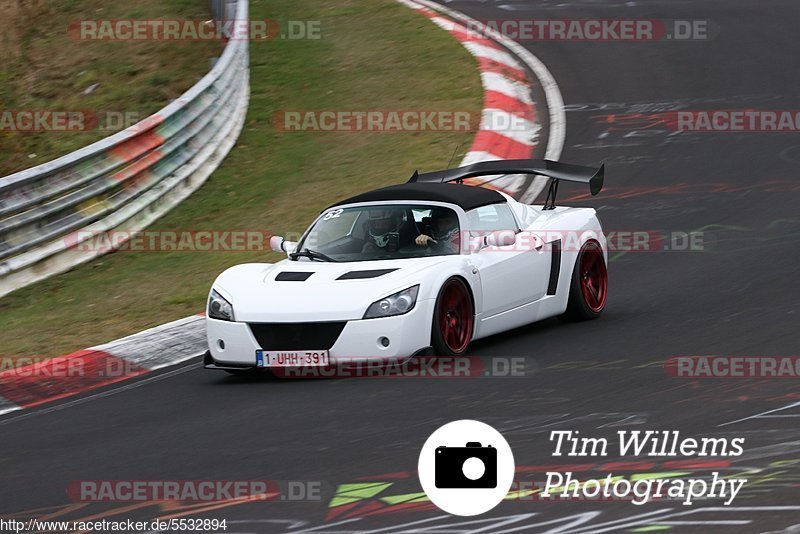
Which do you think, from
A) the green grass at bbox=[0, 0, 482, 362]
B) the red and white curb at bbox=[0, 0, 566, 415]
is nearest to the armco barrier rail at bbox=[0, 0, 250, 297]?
the green grass at bbox=[0, 0, 482, 362]

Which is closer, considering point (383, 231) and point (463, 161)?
point (383, 231)

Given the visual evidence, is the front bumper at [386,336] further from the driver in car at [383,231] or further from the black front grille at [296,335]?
the driver in car at [383,231]

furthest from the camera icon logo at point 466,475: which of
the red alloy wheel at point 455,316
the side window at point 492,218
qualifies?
the side window at point 492,218

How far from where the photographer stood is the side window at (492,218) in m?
9.39

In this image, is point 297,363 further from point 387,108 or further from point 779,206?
point 387,108

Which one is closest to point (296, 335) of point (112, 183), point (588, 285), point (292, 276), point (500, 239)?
point (292, 276)

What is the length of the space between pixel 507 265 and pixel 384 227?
0.91 m

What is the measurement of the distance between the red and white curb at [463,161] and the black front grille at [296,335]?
50.7 inches

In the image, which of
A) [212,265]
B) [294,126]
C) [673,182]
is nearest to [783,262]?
[673,182]

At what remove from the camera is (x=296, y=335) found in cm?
838

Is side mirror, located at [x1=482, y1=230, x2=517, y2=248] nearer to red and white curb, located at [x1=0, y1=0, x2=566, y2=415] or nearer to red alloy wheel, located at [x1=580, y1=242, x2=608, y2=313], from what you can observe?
red alloy wheel, located at [x1=580, y1=242, x2=608, y2=313]

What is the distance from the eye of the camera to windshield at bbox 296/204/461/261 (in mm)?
9086

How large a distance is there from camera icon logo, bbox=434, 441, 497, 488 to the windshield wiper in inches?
139

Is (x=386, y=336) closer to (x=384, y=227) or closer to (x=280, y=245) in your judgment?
(x=384, y=227)
